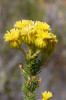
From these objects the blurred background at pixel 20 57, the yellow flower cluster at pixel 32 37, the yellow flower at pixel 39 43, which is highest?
the blurred background at pixel 20 57

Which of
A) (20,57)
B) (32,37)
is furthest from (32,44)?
(20,57)

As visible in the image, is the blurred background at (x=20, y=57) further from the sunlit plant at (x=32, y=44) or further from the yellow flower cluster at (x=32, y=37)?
the yellow flower cluster at (x=32, y=37)

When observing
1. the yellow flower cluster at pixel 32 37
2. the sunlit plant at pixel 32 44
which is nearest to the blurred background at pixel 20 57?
the sunlit plant at pixel 32 44

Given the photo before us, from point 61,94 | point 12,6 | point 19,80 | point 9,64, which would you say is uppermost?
point 12,6

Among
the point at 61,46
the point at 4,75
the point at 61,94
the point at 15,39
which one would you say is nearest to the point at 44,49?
the point at 15,39

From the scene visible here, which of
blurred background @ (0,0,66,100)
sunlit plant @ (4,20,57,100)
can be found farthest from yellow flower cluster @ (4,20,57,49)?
blurred background @ (0,0,66,100)

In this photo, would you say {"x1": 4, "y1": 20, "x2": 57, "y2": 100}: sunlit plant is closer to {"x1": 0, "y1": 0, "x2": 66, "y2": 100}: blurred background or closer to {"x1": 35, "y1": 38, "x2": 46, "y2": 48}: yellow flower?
{"x1": 35, "y1": 38, "x2": 46, "y2": 48}: yellow flower

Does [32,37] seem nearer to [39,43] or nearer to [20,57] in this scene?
[39,43]

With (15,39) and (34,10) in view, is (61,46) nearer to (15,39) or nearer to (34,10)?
(34,10)
